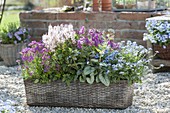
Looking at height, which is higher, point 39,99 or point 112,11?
point 112,11

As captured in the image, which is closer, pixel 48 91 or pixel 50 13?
pixel 48 91

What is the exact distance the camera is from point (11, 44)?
16.1ft

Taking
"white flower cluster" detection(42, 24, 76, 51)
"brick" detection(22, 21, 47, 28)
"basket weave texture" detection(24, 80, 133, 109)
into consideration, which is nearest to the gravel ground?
"basket weave texture" detection(24, 80, 133, 109)

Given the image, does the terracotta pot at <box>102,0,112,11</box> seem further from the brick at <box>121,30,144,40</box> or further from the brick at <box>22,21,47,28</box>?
the brick at <box>22,21,47,28</box>

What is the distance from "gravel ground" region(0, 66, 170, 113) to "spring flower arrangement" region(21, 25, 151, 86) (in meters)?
0.23

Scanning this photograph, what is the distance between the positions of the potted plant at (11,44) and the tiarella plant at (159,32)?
1.63m

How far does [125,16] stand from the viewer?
16.2 ft

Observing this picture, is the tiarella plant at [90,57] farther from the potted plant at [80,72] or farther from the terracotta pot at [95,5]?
the terracotta pot at [95,5]

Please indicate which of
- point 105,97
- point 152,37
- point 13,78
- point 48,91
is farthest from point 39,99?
point 152,37

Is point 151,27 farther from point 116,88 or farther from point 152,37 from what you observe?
point 116,88

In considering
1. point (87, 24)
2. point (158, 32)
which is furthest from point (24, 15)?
point (158, 32)

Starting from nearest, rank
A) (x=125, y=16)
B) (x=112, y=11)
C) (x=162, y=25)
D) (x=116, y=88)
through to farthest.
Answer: (x=116, y=88) → (x=162, y=25) → (x=125, y=16) → (x=112, y=11)

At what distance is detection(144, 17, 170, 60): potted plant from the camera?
4242mm

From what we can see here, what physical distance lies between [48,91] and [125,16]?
2.04 metres
